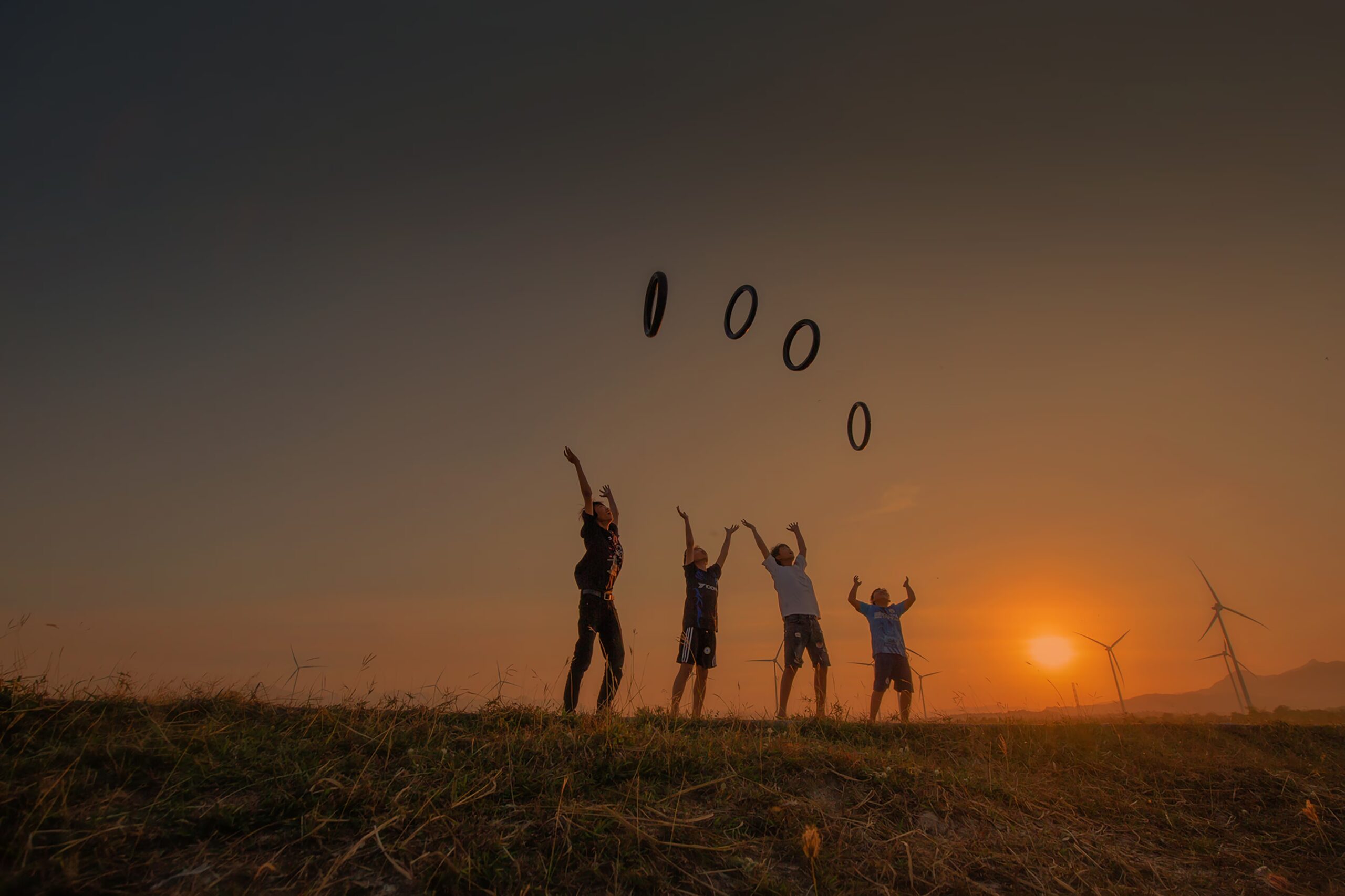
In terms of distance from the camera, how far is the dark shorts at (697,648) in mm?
9375

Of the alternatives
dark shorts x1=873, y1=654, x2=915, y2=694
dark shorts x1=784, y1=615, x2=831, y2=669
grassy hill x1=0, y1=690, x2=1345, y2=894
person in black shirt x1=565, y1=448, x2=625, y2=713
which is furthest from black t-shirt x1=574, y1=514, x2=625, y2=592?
dark shorts x1=873, y1=654, x2=915, y2=694

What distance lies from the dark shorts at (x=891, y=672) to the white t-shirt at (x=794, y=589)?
4.88 ft

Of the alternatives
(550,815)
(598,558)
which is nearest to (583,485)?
(598,558)

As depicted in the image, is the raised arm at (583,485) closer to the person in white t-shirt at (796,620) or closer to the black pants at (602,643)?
the black pants at (602,643)

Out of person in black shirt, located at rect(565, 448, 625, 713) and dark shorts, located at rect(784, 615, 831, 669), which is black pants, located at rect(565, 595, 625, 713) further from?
dark shorts, located at rect(784, 615, 831, 669)

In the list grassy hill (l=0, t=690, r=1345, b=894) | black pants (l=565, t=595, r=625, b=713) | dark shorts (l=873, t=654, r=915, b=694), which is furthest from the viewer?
dark shorts (l=873, t=654, r=915, b=694)

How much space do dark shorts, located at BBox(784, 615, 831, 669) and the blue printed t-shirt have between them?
138 centimetres

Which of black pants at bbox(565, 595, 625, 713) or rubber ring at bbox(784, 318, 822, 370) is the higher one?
rubber ring at bbox(784, 318, 822, 370)

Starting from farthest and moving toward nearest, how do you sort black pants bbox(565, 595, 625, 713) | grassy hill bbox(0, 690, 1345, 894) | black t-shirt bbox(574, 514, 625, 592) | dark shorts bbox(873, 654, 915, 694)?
dark shorts bbox(873, 654, 915, 694) → black t-shirt bbox(574, 514, 625, 592) → black pants bbox(565, 595, 625, 713) → grassy hill bbox(0, 690, 1345, 894)

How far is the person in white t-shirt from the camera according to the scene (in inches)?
389

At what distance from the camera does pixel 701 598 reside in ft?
31.6

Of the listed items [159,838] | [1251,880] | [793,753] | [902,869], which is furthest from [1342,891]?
[159,838]

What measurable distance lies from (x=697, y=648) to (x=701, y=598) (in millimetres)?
705

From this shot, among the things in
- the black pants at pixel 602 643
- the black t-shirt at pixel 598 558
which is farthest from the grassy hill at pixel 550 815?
the black t-shirt at pixel 598 558
